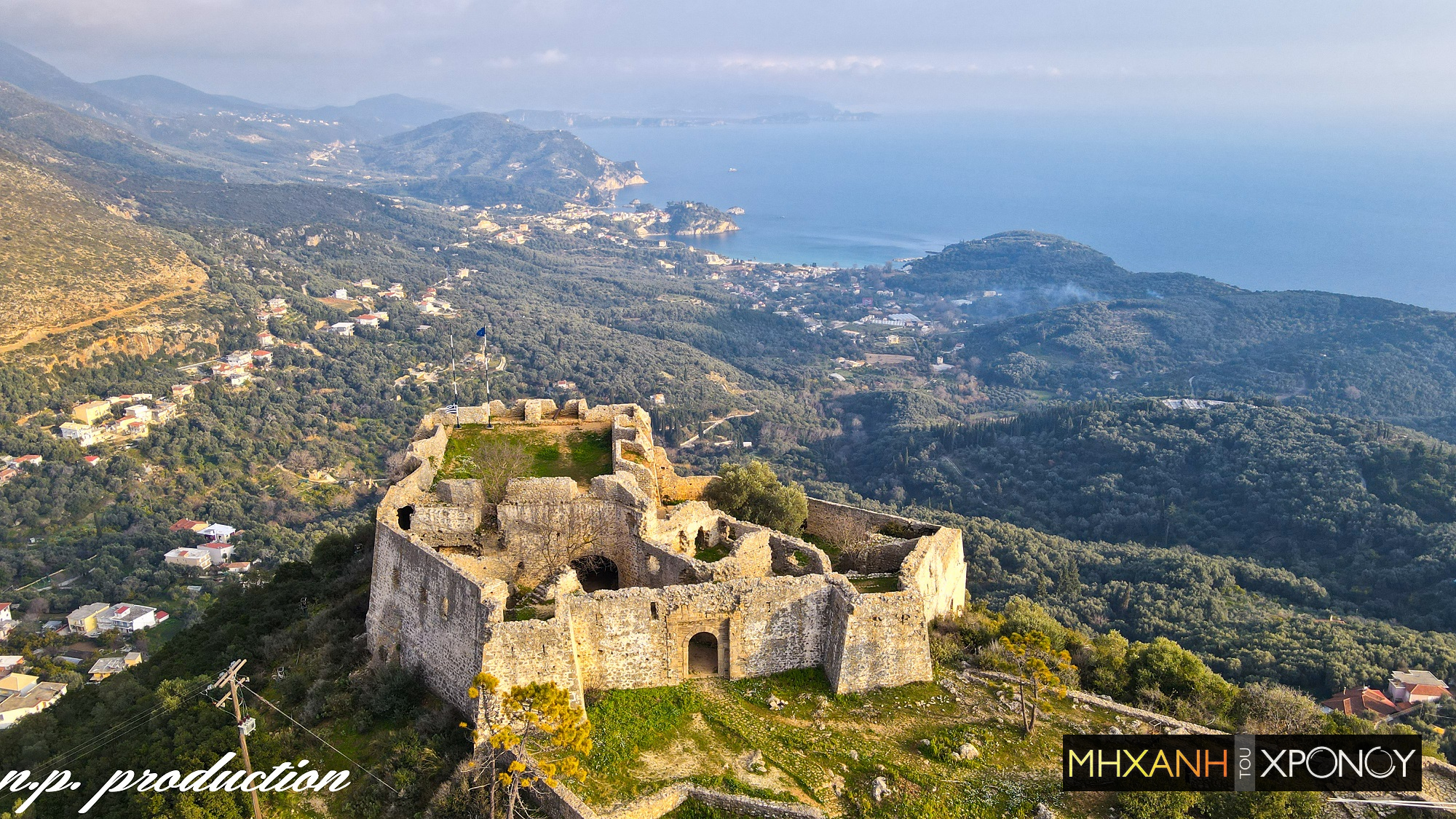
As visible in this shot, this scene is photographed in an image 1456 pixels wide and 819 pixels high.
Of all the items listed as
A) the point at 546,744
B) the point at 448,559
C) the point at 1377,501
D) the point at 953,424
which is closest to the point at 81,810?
the point at 448,559

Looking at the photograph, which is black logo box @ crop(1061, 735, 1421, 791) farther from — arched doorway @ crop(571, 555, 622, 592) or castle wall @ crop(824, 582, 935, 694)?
arched doorway @ crop(571, 555, 622, 592)

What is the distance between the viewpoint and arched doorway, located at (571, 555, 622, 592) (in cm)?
1919

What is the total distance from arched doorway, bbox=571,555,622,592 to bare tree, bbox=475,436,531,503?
2.36 metres

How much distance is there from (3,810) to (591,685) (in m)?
14.0

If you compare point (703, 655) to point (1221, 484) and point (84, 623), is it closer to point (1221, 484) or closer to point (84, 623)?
point (84, 623)

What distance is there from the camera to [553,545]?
62.4ft

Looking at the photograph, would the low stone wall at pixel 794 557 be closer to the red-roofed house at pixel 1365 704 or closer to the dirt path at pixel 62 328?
the red-roofed house at pixel 1365 704

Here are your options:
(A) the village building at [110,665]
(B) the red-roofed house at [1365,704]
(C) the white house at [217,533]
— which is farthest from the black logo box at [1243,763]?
(C) the white house at [217,533]

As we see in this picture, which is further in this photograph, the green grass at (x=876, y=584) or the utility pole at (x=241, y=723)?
the green grass at (x=876, y=584)

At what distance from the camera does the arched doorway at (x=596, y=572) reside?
19.2 metres

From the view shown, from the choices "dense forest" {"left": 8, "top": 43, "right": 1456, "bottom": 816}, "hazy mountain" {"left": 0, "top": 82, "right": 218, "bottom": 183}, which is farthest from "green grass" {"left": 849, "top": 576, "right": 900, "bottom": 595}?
"hazy mountain" {"left": 0, "top": 82, "right": 218, "bottom": 183}

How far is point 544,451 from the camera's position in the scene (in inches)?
916

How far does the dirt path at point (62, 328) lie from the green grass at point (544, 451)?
58293 millimetres

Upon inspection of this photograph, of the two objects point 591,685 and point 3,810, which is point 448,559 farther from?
point 3,810
